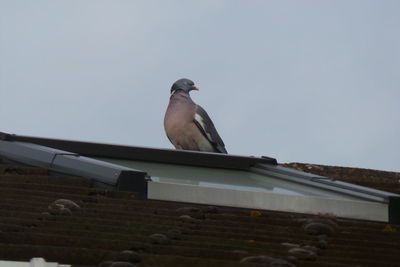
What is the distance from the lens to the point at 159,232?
4.20 m

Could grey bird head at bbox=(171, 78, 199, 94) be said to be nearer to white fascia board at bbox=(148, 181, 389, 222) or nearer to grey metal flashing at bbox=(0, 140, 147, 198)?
grey metal flashing at bbox=(0, 140, 147, 198)

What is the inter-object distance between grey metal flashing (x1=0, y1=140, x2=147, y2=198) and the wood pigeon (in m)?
2.71

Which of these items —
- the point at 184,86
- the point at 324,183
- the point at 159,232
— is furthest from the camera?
the point at 184,86

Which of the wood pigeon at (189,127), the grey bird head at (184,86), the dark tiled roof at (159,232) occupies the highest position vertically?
the grey bird head at (184,86)

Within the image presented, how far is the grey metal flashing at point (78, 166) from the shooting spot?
5090 millimetres

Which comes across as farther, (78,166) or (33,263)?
(78,166)

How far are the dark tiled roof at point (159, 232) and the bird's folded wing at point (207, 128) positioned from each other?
3764 mm

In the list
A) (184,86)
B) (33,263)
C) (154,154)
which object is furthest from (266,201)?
(184,86)

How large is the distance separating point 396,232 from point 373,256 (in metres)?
0.65

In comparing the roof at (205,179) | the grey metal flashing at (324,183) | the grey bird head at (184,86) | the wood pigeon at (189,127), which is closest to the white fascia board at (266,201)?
the roof at (205,179)

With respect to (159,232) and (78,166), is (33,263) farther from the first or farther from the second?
(78,166)

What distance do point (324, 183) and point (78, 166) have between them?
127 cm

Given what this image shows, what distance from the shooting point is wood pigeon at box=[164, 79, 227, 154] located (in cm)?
894

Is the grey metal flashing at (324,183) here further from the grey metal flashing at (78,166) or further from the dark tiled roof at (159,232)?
the grey metal flashing at (78,166)
